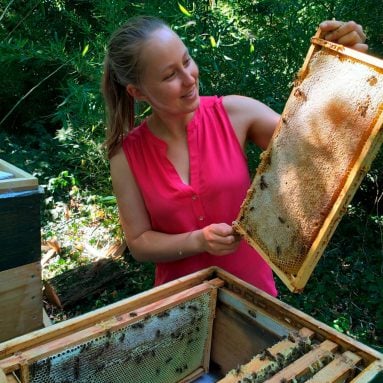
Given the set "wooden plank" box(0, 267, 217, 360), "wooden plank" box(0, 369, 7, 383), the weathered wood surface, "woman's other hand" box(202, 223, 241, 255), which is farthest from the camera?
the weathered wood surface

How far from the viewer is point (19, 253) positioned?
1.87 meters

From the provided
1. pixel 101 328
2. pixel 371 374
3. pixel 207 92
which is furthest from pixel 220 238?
pixel 207 92

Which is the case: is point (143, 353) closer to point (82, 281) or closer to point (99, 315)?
point (99, 315)

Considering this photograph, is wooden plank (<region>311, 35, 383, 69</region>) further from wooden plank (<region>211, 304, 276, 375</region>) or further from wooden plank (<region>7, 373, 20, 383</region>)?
wooden plank (<region>7, 373, 20, 383</region>)

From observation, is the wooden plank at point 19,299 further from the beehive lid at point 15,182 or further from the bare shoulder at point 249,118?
the bare shoulder at point 249,118

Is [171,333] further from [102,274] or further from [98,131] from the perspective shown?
[98,131]

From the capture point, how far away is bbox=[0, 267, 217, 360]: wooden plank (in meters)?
1.12

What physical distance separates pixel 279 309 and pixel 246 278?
407mm

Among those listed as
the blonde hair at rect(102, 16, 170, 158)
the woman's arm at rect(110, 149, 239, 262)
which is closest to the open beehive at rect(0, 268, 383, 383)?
the woman's arm at rect(110, 149, 239, 262)

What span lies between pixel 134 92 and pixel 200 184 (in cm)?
46

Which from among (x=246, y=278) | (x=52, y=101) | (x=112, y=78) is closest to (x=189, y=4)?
(x=112, y=78)

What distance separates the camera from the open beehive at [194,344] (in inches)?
42.8

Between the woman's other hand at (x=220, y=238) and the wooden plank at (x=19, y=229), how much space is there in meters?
0.82

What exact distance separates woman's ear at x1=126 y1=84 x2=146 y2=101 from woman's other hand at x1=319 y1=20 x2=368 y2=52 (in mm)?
699
